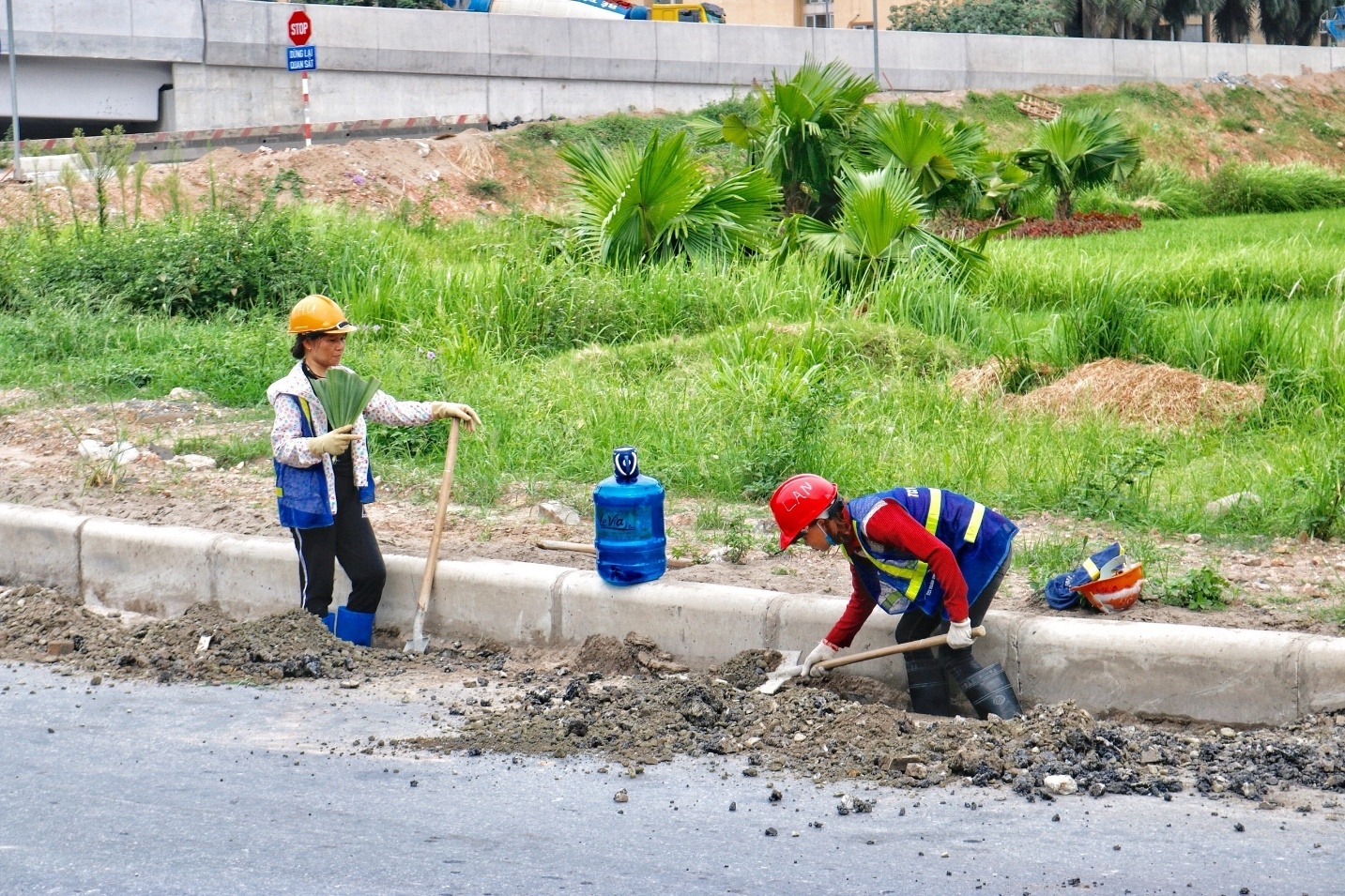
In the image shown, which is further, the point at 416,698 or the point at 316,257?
the point at 316,257

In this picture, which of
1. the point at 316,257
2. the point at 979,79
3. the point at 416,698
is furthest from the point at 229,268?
the point at 979,79

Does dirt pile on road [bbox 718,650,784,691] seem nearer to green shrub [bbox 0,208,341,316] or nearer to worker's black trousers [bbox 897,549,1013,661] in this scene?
worker's black trousers [bbox 897,549,1013,661]

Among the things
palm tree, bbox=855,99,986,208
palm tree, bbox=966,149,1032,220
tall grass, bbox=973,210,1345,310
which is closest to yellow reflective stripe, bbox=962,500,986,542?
tall grass, bbox=973,210,1345,310

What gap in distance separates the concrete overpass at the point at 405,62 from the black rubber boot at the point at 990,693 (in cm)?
2759

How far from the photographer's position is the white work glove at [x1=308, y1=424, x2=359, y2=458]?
541cm

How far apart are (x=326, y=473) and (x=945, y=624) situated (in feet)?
8.17

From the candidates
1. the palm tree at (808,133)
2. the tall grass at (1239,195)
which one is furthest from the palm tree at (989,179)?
the tall grass at (1239,195)

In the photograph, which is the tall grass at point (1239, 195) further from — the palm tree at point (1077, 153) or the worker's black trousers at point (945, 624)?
the worker's black trousers at point (945, 624)

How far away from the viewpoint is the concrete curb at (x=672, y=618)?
450 centimetres

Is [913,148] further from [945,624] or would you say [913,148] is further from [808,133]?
[945,624]

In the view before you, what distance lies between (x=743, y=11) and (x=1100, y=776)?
60.5 m

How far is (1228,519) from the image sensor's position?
625cm

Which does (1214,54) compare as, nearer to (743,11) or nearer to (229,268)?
(743,11)

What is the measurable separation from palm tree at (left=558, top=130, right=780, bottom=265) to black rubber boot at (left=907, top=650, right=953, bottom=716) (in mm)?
8458
